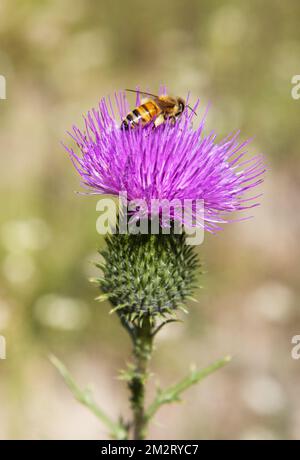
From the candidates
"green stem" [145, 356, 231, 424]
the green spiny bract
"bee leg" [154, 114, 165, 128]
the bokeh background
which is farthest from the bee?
the bokeh background

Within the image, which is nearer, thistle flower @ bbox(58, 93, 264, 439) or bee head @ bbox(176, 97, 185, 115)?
thistle flower @ bbox(58, 93, 264, 439)

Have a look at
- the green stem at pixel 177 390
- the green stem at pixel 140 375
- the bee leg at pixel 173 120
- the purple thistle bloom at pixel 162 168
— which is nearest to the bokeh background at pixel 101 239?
the green stem at pixel 140 375

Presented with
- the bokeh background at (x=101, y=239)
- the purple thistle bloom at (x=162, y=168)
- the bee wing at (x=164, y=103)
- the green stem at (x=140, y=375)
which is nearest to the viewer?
the purple thistle bloom at (x=162, y=168)

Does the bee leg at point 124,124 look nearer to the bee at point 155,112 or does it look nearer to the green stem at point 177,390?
the bee at point 155,112

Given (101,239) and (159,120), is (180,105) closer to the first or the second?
(159,120)

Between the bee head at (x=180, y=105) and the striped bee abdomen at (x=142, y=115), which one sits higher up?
the bee head at (x=180, y=105)

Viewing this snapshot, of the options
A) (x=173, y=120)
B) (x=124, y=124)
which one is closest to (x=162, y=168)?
(x=124, y=124)

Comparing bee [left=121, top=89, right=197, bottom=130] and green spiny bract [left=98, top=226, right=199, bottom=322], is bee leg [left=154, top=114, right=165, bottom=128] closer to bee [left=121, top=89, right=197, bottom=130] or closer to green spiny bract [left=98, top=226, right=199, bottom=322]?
bee [left=121, top=89, right=197, bottom=130]
